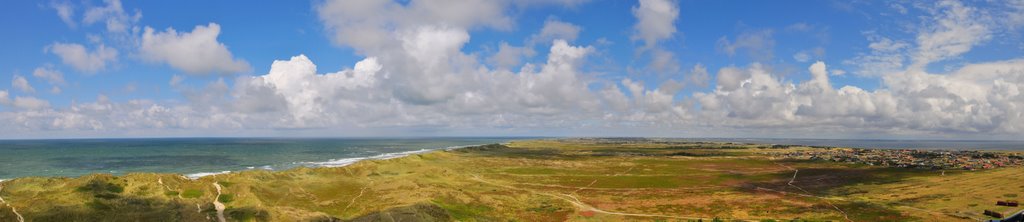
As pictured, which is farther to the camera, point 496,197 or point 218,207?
point 496,197

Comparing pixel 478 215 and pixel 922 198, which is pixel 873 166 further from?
pixel 478 215

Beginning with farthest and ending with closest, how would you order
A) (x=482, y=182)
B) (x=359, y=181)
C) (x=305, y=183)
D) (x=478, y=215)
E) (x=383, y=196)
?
(x=482, y=182) < (x=359, y=181) < (x=305, y=183) < (x=383, y=196) < (x=478, y=215)

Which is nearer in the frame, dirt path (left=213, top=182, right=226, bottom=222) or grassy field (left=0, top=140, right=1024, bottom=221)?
dirt path (left=213, top=182, right=226, bottom=222)

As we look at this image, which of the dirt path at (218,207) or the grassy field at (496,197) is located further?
the grassy field at (496,197)

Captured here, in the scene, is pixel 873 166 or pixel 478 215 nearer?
pixel 478 215

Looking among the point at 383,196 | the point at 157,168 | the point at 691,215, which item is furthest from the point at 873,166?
the point at 157,168

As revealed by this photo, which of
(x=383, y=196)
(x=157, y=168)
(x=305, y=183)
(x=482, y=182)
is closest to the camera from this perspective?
(x=383, y=196)

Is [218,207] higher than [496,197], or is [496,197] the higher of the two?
[218,207]
